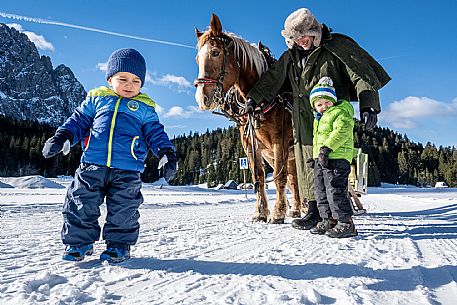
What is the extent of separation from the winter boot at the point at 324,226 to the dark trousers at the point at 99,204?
1621mm

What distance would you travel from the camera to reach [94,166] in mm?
2072

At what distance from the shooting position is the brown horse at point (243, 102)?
144 inches

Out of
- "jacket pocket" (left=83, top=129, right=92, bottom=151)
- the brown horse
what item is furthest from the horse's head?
"jacket pocket" (left=83, top=129, right=92, bottom=151)

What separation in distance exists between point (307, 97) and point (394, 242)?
1660mm

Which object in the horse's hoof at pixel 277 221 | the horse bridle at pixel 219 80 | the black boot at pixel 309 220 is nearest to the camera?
the black boot at pixel 309 220

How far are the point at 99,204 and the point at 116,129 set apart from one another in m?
0.48

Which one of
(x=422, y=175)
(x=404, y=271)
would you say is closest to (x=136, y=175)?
(x=404, y=271)

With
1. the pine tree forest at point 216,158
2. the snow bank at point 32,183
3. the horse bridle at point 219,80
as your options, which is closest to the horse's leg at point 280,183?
the horse bridle at point 219,80

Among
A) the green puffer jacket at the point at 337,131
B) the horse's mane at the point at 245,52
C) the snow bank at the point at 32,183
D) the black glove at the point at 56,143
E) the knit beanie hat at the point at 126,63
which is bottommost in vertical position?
the snow bank at the point at 32,183

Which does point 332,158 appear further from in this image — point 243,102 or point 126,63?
point 126,63

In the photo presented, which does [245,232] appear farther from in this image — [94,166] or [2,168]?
[2,168]

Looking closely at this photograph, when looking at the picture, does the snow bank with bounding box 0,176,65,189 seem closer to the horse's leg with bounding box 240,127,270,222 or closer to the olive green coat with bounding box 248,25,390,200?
the horse's leg with bounding box 240,127,270,222

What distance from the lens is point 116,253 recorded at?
1910 mm

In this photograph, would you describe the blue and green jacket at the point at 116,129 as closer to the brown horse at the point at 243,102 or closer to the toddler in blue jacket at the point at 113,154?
the toddler in blue jacket at the point at 113,154
